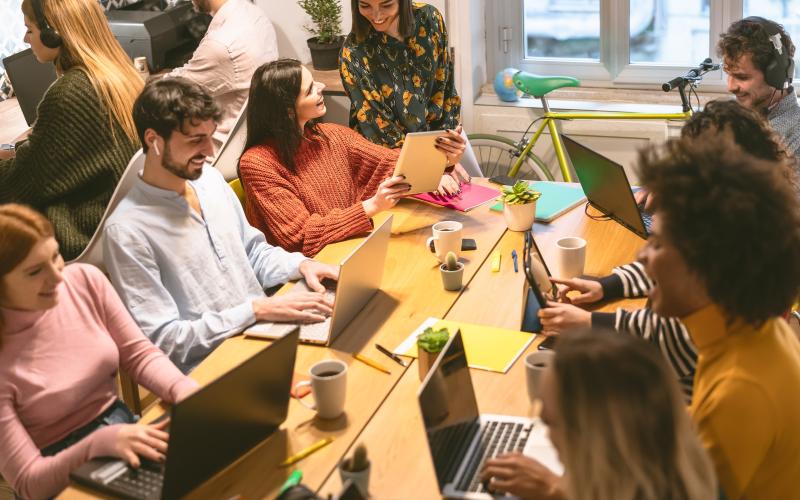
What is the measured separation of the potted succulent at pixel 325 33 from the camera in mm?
4344

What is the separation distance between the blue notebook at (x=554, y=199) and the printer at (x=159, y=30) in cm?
208

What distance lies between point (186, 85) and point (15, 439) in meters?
1.00

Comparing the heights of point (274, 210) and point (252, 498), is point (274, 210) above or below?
above

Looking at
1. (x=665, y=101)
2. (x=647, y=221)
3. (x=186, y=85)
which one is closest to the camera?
(x=186, y=85)

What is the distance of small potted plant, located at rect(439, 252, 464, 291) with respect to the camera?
249 centimetres

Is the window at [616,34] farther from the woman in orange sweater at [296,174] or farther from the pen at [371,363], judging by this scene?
the pen at [371,363]

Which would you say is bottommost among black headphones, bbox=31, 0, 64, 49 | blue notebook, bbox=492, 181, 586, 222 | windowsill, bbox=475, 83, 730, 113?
blue notebook, bbox=492, 181, 586, 222

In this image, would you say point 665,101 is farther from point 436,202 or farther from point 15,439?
point 15,439

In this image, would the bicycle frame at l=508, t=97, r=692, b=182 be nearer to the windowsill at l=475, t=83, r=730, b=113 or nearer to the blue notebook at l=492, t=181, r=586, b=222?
the windowsill at l=475, t=83, r=730, b=113

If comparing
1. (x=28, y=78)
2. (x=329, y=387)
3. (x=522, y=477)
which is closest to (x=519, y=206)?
(x=329, y=387)

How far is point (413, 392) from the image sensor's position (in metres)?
2.03

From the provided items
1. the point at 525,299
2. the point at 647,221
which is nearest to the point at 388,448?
the point at 525,299

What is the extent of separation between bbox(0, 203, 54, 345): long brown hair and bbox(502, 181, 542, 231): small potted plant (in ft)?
4.56

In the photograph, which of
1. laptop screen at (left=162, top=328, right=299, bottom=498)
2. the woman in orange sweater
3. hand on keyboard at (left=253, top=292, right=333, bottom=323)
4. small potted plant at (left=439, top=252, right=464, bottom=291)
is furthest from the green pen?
the woman in orange sweater
